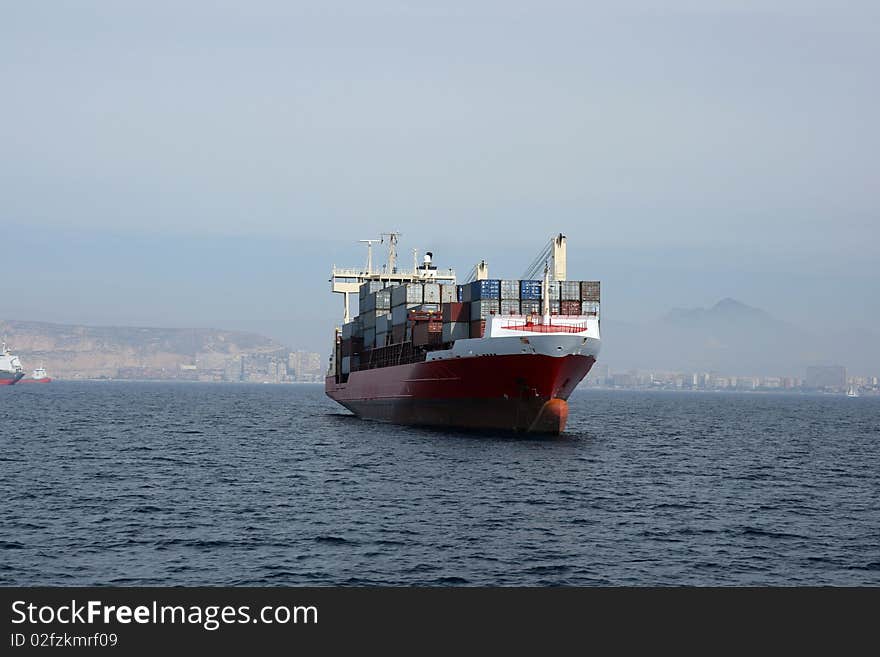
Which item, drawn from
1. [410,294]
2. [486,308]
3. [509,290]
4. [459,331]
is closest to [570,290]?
[509,290]

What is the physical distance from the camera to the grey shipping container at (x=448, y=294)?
74.3 metres

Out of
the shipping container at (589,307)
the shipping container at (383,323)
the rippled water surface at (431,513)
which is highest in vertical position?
the shipping container at (589,307)

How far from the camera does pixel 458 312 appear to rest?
223 feet

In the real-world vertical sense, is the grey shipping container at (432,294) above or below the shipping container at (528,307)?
above

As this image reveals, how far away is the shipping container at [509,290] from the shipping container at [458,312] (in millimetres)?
3095

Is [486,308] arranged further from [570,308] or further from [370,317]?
[370,317]

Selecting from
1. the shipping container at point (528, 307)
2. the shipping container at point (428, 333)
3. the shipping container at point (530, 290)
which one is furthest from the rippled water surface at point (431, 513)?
the shipping container at point (530, 290)

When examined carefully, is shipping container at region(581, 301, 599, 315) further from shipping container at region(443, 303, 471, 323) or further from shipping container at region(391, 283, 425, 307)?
shipping container at region(391, 283, 425, 307)

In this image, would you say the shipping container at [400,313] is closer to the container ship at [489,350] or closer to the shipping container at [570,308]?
the container ship at [489,350]

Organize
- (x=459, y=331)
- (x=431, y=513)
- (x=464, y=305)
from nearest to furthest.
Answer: (x=431, y=513), (x=459, y=331), (x=464, y=305)

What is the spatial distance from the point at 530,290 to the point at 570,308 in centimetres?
290

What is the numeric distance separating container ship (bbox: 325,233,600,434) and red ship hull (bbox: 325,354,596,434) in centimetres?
6

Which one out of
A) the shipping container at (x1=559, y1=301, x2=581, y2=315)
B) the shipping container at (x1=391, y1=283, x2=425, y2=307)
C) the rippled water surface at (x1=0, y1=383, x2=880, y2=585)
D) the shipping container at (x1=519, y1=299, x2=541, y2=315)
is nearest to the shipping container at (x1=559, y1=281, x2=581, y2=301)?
the shipping container at (x1=559, y1=301, x2=581, y2=315)
